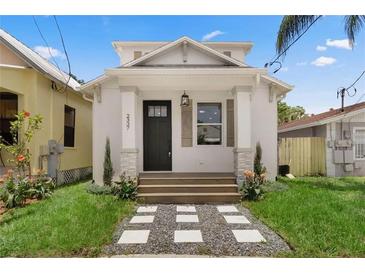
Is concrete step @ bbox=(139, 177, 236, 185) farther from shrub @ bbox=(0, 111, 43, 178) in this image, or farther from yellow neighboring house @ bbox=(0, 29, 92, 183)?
yellow neighboring house @ bbox=(0, 29, 92, 183)

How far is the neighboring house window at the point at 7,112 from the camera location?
9.45 metres

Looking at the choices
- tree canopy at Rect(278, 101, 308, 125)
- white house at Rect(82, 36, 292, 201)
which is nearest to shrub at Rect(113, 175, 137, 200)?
white house at Rect(82, 36, 292, 201)

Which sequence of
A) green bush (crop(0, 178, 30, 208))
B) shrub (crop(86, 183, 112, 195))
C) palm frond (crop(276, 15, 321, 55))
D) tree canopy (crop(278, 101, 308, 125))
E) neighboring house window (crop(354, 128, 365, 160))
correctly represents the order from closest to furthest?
green bush (crop(0, 178, 30, 208)) → shrub (crop(86, 183, 112, 195)) → palm frond (crop(276, 15, 321, 55)) → neighboring house window (crop(354, 128, 365, 160)) → tree canopy (crop(278, 101, 308, 125))

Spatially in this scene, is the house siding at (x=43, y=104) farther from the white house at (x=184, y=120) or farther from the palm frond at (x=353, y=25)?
the palm frond at (x=353, y=25)

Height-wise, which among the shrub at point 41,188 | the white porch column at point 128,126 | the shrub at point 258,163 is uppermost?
the white porch column at point 128,126

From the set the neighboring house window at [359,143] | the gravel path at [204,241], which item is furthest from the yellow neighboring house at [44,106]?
the neighboring house window at [359,143]

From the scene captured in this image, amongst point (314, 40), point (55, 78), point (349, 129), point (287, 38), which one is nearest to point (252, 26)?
point (314, 40)

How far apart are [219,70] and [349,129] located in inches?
309

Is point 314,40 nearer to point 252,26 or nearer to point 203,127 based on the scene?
point 252,26

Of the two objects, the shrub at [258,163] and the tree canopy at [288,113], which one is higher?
the tree canopy at [288,113]

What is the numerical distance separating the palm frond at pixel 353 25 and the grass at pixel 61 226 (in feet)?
23.5

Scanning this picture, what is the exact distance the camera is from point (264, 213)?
6.20 m

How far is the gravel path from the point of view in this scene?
434 centimetres

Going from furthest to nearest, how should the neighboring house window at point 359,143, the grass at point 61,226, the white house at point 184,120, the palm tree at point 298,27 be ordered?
the neighboring house window at point 359,143 → the white house at point 184,120 → the palm tree at point 298,27 → the grass at point 61,226
